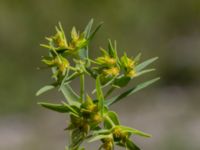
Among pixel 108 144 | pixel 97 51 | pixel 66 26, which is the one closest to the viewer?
pixel 108 144

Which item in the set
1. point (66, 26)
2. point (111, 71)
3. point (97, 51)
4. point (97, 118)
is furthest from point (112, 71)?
Answer: point (66, 26)

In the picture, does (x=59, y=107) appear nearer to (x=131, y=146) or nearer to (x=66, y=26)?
(x=131, y=146)

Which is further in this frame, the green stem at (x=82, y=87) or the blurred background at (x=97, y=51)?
the blurred background at (x=97, y=51)

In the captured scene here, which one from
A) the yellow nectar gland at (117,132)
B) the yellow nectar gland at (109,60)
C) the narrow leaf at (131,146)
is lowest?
the narrow leaf at (131,146)

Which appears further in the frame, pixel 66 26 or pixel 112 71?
pixel 66 26

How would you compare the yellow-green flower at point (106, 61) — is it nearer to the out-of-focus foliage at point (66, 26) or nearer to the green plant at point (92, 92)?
the green plant at point (92, 92)

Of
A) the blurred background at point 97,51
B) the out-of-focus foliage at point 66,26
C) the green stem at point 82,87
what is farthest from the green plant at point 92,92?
the out-of-focus foliage at point 66,26

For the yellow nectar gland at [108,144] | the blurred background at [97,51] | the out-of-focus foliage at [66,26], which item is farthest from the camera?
the out-of-focus foliage at [66,26]
